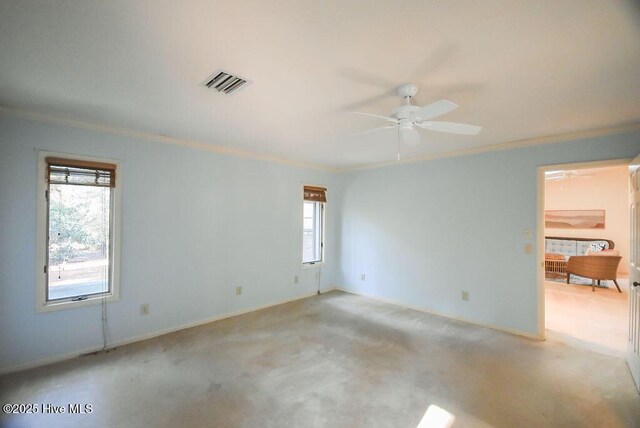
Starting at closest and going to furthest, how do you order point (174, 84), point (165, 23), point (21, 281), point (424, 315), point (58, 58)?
point (165, 23) < point (58, 58) < point (174, 84) < point (21, 281) < point (424, 315)

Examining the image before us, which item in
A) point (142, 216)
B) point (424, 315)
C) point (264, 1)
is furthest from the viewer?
point (424, 315)

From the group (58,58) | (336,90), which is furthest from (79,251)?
(336,90)

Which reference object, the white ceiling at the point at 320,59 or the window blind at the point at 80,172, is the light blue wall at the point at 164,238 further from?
the white ceiling at the point at 320,59

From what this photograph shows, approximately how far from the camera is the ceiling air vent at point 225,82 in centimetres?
197

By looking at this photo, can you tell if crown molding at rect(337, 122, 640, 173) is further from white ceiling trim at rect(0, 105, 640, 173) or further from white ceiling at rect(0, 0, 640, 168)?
white ceiling at rect(0, 0, 640, 168)

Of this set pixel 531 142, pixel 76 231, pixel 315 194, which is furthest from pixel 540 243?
pixel 76 231

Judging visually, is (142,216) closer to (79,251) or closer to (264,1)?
(79,251)

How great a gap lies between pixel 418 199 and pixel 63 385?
4639 millimetres

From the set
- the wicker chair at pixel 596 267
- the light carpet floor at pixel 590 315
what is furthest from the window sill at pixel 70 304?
the wicker chair at pixel 596 267

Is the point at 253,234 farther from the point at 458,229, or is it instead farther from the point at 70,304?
the point at 458,229

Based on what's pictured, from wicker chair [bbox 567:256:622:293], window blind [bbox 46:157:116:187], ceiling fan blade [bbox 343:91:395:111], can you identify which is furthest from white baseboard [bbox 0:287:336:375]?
wicker chair [bbox 567:256:622:293]

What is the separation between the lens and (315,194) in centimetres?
525

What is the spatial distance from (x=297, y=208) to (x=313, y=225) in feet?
2.12

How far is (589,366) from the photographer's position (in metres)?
2.75
